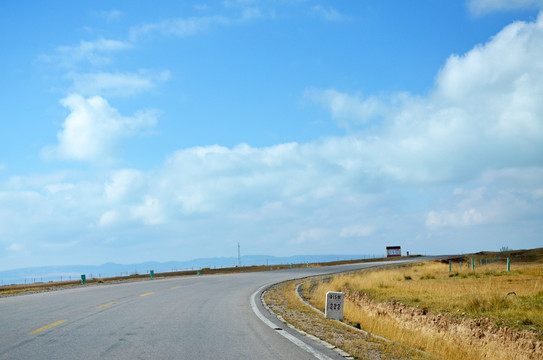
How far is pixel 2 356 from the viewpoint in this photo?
775 cm

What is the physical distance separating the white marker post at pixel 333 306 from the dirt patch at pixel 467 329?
8.80 ft

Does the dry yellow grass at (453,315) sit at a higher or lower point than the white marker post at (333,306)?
lower

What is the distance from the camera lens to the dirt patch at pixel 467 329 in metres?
11.6

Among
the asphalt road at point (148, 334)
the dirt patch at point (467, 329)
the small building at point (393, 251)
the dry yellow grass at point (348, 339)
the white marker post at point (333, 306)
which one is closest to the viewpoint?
the asphalt road at point (148, 334)

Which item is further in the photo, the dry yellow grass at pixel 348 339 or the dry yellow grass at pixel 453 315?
the dry yellow grass at pixel 453 315

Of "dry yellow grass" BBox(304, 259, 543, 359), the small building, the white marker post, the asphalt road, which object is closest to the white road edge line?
the asphalt road

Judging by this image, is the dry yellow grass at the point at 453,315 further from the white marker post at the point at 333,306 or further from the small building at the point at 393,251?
the small building at the point at 393,251

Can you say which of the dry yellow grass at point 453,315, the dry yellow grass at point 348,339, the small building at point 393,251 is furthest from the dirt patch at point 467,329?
the small building at point 393,251

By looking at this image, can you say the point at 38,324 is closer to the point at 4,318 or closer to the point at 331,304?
the point at 4,318

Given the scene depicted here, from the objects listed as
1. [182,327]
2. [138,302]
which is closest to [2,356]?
[182,327]

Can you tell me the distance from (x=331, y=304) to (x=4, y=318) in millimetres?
8841

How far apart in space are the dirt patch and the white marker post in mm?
2683

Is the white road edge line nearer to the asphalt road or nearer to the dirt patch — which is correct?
the asphalt road

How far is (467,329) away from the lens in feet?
44.9
